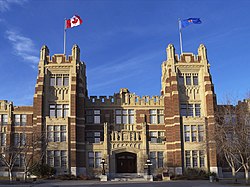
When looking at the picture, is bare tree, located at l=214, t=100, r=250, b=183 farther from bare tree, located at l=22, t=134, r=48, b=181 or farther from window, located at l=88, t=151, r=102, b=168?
bare tree, located at l=22, t=134, r=48, b=181

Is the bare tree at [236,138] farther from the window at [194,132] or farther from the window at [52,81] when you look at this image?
the window at [52,81]

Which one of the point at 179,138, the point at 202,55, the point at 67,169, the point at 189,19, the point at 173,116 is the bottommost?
the point at 67,169

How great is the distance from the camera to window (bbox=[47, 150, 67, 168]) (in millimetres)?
49094

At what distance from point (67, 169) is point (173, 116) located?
56.2 ft

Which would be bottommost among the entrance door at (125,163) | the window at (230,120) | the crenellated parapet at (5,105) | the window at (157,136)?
the entrance door at (125,163)

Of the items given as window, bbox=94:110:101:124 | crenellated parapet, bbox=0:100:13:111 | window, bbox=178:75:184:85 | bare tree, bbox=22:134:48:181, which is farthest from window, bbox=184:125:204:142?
crenellated parapet, bbox=0:100:13:111

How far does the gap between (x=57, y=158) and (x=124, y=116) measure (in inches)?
489

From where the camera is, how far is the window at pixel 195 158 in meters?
49.1

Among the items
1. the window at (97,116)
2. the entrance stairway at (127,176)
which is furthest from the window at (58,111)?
the entrance stairway at (127,176)

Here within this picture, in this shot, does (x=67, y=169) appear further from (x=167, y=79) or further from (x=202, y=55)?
(x=202, y=55)

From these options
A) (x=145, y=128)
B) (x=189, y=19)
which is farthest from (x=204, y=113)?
(x=189, y=19)

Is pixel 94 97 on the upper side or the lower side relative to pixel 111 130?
upper

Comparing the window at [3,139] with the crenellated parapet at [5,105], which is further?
the crenellated parapet at [5,105]

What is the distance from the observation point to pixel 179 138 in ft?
161
